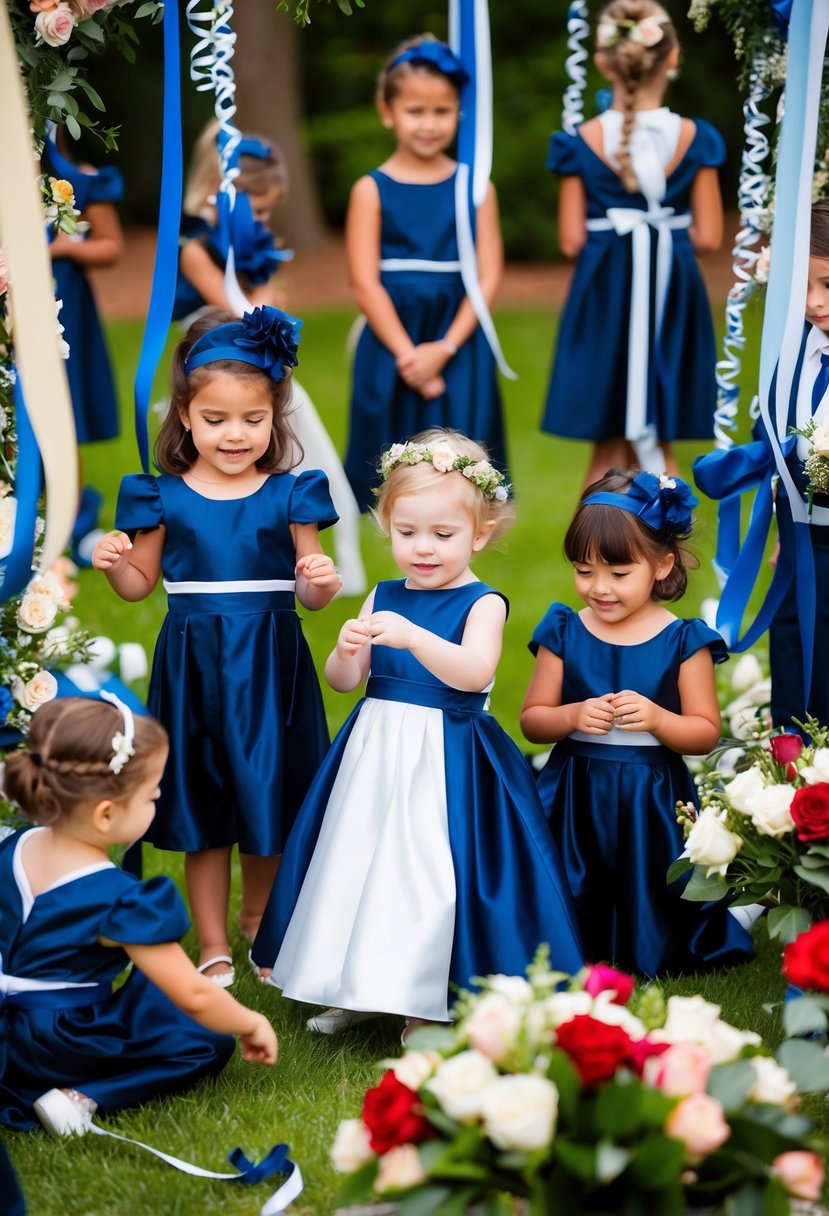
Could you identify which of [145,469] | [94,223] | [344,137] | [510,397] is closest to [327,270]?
[344,137]

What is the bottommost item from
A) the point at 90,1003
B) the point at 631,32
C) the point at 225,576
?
the point at 90,1003

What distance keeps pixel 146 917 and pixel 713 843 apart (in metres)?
1.27

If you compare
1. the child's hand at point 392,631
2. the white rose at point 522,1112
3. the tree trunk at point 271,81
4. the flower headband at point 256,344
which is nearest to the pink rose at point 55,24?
the flower headband at point 256,344

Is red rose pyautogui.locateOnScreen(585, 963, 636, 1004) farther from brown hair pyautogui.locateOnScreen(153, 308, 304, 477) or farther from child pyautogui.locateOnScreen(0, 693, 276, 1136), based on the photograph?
brown hair pyautogui.locateOnScreen(153, 308, 304, 477)

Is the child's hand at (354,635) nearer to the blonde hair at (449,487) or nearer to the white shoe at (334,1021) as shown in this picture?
the blonde hair at (449,487)

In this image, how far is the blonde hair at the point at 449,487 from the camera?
13.4ft

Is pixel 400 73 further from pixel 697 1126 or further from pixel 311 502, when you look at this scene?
pixel 697 1126

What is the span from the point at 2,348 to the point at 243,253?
9.28ft

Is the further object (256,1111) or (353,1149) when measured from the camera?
(256,1111)

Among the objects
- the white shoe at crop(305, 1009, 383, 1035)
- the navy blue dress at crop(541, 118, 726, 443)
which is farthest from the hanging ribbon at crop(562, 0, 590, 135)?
the white shoe at crop(305, 1009, 383, 1035)

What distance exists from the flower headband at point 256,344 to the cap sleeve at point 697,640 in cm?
126

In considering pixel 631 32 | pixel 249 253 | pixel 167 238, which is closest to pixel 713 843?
pixel 167 238

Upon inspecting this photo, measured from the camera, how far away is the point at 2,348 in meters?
4.10

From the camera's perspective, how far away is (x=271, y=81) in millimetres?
17422
